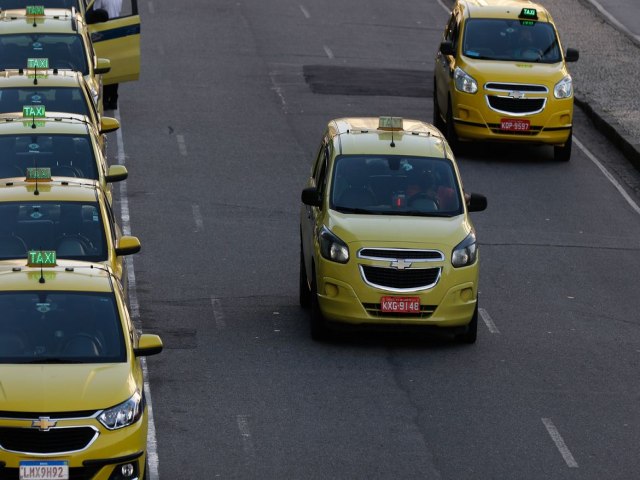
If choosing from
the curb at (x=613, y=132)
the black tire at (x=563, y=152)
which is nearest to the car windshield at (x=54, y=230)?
the black tire at (x=563, y=152)

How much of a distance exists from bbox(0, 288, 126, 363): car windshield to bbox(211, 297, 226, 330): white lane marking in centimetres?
484

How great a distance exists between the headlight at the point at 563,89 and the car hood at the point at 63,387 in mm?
15269

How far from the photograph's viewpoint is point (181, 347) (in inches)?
677

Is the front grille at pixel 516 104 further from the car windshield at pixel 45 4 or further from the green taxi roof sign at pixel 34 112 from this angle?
the green taxi roof sign at pixel 34 112

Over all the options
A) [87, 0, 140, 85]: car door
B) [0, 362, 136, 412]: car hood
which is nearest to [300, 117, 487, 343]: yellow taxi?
[0, 362, 136, 412]: car hood

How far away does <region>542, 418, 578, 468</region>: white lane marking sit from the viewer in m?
14.3

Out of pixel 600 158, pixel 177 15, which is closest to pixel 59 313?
pixel 600 158

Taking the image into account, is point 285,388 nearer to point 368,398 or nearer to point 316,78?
point 368,398

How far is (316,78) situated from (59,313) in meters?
19.7

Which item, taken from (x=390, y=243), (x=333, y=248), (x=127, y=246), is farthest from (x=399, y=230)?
(x=127, y=246)

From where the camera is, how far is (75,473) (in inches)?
466

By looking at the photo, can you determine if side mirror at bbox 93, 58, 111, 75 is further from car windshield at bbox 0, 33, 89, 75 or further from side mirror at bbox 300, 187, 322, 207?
side mirror at bbox 300, 187, 322, 207

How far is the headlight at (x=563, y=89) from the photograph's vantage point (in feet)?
87.4

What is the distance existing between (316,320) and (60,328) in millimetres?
4941
